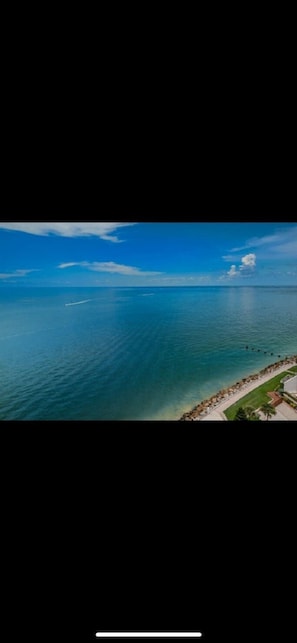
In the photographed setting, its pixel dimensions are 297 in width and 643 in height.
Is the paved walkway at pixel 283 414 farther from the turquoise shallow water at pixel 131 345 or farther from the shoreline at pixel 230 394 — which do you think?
the turquoise shallow water at pixel 131 345

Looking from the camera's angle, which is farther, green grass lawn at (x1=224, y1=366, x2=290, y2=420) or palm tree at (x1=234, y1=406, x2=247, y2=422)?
green grass lawn at (x1=224, y1=366, x2=290, y2=420)

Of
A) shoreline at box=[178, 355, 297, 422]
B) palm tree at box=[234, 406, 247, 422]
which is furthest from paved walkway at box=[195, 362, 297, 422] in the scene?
palm tree at box=[234, 406, 247, 422]

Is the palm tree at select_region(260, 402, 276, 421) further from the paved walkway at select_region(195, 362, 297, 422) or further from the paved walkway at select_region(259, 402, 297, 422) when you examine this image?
the paved walkway at select_region(195, 362, 297, 422)

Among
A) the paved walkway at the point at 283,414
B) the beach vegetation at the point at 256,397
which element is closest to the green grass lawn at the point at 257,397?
the beach vegetation at the point at 256,397

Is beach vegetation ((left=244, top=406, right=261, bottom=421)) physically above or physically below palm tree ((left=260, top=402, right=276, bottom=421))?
below
